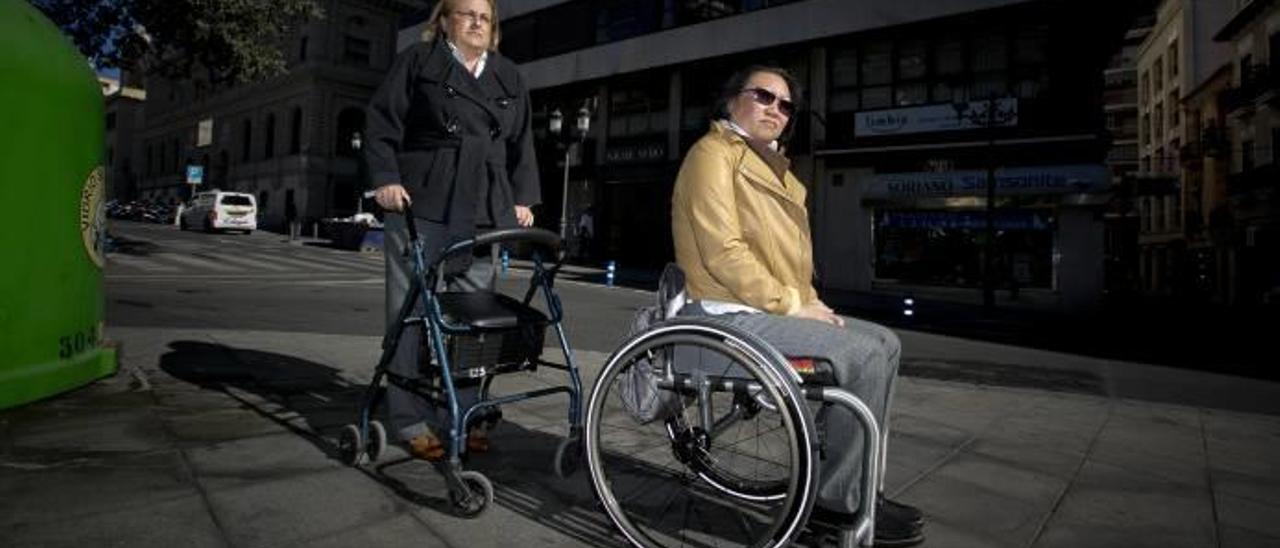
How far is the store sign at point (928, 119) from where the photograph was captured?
58.5ft

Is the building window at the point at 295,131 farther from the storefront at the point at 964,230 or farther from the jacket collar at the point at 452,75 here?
the jacket collar at the point at 452,75

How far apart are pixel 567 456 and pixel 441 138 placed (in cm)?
144

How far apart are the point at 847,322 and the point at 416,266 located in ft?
4.98

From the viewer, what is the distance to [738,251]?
2.21m

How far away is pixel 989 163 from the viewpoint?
53.5ft

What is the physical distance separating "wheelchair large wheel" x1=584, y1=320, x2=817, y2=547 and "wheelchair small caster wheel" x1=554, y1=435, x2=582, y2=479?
0.20 meters

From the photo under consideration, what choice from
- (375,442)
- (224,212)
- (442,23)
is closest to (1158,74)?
(224,212)

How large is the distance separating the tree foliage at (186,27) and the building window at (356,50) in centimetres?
2911

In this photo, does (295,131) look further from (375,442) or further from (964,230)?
(375,442)

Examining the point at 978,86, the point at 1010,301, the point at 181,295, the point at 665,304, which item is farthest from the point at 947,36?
the point at 665,304

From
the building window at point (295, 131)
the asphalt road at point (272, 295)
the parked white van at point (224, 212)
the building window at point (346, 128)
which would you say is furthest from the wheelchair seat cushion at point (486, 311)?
the building window at point (295, 131)

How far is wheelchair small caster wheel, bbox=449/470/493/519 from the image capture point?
234 centimetres

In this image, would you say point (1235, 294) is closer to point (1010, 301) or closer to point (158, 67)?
point (1010, 301)

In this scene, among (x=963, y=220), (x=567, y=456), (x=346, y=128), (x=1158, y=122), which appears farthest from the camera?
(x=346, y=128)
